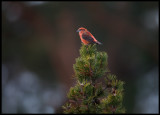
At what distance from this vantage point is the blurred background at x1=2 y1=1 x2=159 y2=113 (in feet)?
28.7

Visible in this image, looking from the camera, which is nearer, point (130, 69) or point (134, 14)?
point (130, 69)

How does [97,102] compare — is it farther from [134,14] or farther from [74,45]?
[134,14]

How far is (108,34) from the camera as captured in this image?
9.47m

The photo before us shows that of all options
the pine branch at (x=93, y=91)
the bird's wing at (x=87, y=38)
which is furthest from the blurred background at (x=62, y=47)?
the pine branch at (x=93, y=91)

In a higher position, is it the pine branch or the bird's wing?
the bird's wing

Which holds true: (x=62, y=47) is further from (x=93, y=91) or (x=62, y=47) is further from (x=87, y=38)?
(x=93, y=91)

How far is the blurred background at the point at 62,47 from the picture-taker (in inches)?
344

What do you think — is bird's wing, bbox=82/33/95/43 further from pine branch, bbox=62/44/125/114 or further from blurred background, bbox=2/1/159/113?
blurred background, bbox=2/1/159/113

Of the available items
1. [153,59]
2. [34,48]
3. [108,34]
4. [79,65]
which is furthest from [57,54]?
[79,65]

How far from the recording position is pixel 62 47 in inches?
368

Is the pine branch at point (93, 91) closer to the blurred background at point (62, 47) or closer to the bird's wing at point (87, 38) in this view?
the bird's wing at point (87, 38)

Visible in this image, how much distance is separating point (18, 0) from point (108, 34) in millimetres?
3330

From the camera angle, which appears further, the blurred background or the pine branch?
the blurred background

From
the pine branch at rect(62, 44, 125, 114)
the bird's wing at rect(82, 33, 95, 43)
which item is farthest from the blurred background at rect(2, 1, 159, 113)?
the pine branch at rect(62, 44, 125, 114)
